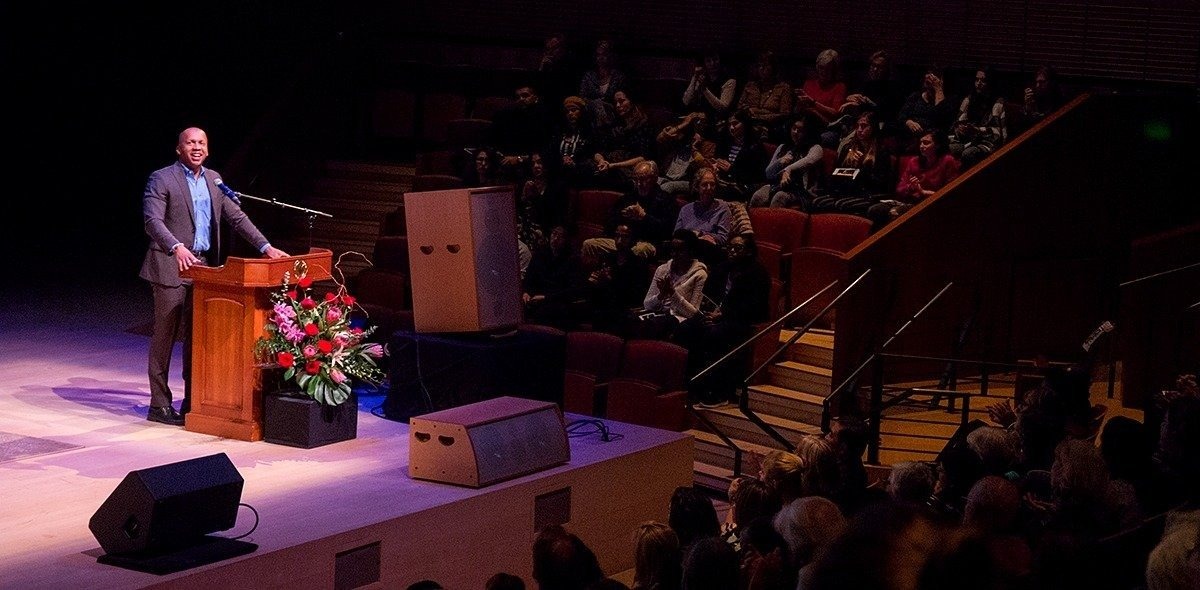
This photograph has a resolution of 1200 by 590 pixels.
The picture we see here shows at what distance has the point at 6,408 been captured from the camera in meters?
6.51

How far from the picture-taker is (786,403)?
24.1ft

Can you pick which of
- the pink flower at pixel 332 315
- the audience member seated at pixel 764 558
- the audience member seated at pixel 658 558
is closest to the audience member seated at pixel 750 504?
the audience member seated at pixel 764 558

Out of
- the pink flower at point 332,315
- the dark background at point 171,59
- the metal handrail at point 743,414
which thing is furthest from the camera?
the dark background at point 171,59

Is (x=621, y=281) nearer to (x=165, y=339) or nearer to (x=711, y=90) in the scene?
(x=711, y=90)

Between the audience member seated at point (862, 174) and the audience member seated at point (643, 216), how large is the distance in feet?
2.68

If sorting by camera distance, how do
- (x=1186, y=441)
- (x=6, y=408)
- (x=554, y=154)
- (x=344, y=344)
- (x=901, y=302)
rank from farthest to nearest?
(x=554, y=154)
(x=901, y=302)
(x=6, y=408)
(x=344, y=344)
(x=1186, y=441)

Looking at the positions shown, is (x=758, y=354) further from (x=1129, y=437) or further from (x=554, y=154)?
(x=1129, y=437)

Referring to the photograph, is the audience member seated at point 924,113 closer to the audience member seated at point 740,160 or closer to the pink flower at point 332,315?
the audience member seated at point 740,160

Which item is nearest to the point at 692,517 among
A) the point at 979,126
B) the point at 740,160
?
the point at 979,126

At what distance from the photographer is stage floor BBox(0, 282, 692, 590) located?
462 cm

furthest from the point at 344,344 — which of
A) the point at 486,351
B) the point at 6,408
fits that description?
the point at 6,408

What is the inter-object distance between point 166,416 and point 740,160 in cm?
394

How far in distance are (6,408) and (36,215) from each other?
223 inches

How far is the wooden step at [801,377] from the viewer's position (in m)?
7.40
